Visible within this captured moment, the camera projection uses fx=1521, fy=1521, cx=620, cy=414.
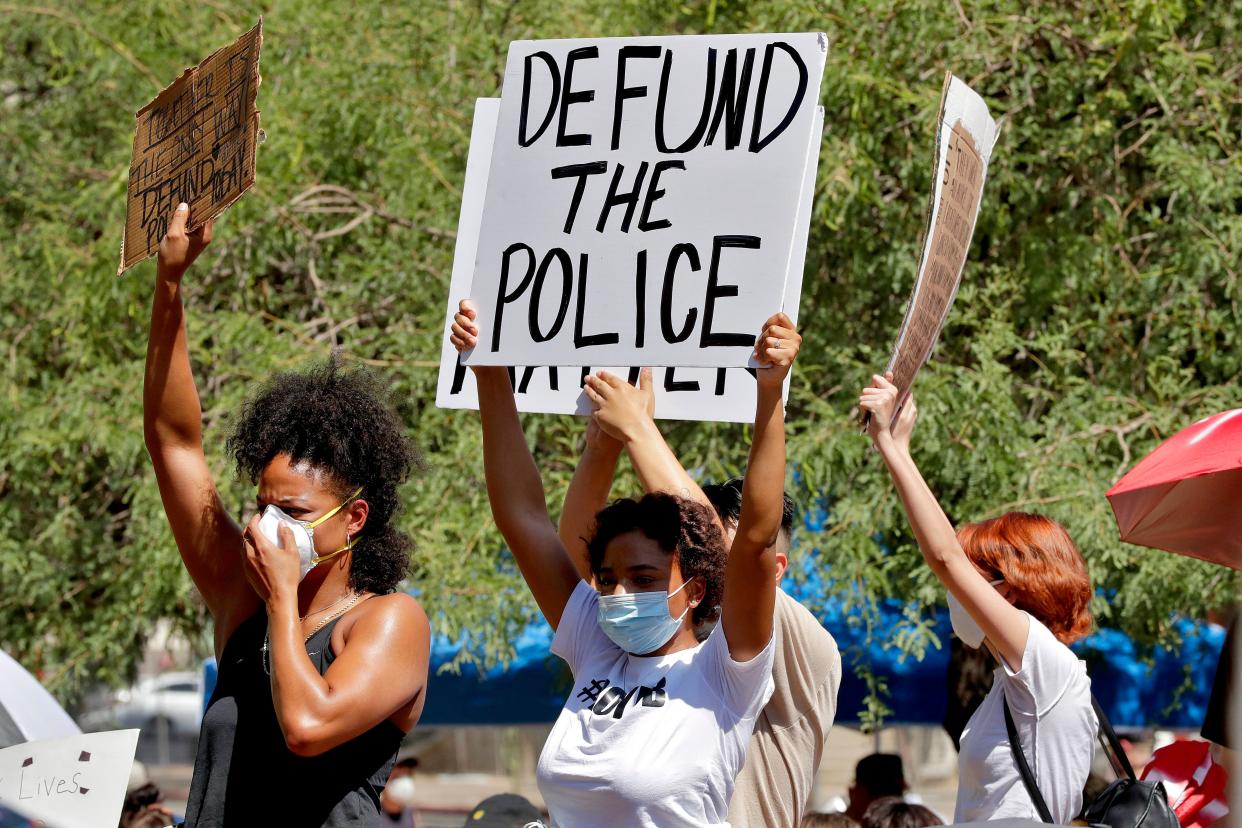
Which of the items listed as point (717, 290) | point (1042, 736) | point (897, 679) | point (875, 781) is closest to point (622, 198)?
point (717, 290)

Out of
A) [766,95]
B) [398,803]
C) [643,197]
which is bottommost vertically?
[398,803]

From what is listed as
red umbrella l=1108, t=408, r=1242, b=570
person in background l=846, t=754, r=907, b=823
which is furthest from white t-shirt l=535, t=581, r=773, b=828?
person in background l=846, t=754, r=907, b=823

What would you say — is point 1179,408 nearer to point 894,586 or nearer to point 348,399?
point 894,586

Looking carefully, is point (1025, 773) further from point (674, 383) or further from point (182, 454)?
point (182, 454)

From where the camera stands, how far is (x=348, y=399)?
3.03 metres

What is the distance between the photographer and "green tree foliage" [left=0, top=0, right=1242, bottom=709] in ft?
19.7

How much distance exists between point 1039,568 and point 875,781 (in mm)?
2852

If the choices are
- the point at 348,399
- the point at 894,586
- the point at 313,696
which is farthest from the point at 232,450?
the point at 894,586

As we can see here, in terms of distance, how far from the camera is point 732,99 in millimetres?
3074

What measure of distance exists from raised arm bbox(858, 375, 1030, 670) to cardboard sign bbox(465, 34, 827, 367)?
0.57m

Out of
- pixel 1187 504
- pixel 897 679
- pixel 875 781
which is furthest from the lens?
pixel 897 679

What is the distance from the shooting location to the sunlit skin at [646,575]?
2.87m

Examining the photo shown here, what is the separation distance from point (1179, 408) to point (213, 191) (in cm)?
430

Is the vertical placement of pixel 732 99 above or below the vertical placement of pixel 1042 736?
above
